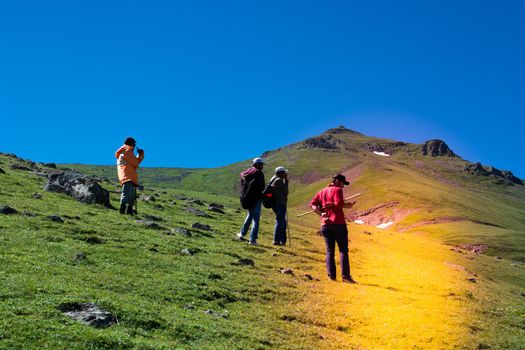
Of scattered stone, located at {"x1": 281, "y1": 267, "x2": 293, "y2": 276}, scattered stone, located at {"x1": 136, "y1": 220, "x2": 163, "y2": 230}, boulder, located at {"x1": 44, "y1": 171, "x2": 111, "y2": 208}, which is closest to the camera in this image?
Answer: scattered stone, located at {"x1": 281, "y1": 267, "x2": 293, "y2": 276}

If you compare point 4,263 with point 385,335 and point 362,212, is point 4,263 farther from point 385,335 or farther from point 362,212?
point 362,212

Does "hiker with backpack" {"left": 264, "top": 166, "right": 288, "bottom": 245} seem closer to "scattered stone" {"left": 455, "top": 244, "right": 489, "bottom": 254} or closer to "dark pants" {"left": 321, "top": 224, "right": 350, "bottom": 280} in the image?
"dark pants" {"left": 321, "top": 224, "right": 350, "bottom": 280}

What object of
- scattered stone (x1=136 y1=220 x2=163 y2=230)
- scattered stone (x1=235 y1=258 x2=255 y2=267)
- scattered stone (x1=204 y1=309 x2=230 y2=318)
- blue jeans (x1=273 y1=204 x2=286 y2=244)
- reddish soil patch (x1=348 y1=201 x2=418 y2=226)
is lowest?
scattered stone (x1=204 y1=309 x2=230 y2=318)

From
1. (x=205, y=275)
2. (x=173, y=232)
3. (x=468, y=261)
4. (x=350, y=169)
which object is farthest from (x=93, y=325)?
(x=350, y=169)

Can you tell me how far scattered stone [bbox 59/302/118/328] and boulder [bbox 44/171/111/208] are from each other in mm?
17075

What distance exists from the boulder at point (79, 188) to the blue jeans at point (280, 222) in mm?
9722

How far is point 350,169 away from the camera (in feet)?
516

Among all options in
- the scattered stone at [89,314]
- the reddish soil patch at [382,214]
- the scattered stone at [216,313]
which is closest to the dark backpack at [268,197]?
the scattered stone at [216,313]

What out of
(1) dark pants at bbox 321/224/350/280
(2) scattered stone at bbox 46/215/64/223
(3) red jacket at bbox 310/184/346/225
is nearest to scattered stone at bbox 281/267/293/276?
(1) dark pants at bbox 321/224/350/280

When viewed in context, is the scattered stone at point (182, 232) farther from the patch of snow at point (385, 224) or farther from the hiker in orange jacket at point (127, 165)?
the patch of snow at point (385, 224)

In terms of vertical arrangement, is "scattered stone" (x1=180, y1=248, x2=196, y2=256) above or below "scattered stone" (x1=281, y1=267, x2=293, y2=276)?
above

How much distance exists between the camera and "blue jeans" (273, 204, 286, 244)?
942 inches

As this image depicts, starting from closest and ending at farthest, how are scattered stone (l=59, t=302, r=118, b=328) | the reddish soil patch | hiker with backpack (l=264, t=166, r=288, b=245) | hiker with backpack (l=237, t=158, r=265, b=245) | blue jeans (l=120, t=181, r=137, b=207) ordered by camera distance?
scattered stone (l=59, t=302, r=118, b=328), hiker with backpack (l=237, t=158, r=265, b=245), blue jeans (l=120, t=181, r=137, b=207), hiker with backpack (l=264, t=166, r=288, b=245), the reddish soil patch

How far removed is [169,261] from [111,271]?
8.39ft
